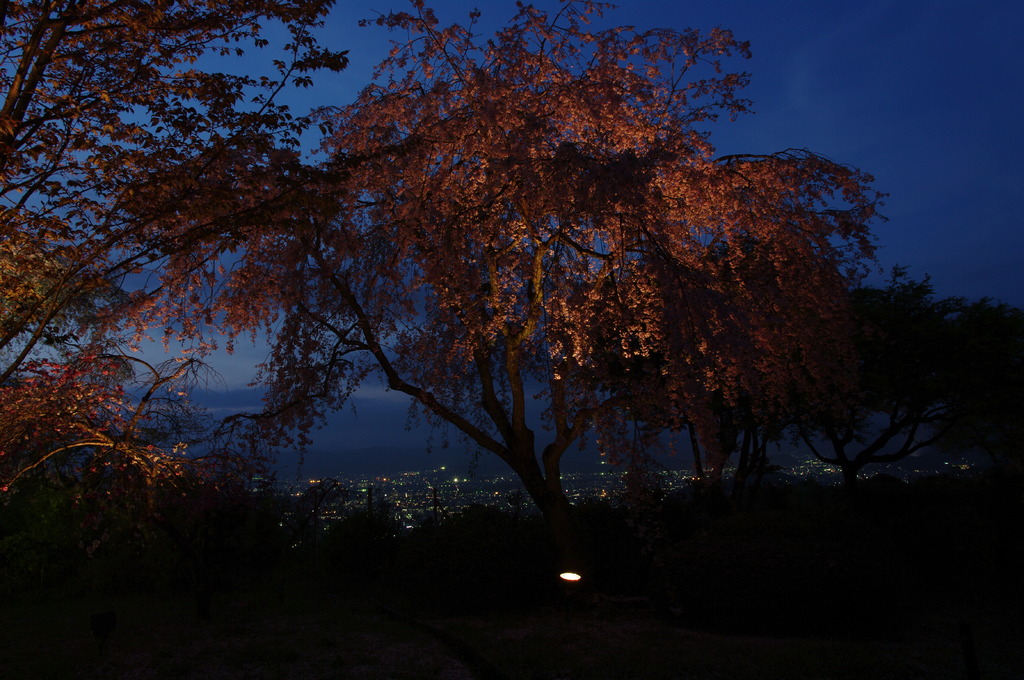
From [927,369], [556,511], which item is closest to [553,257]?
[556,511]

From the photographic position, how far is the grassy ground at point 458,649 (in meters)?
6.93

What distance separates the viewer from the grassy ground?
22.7ft

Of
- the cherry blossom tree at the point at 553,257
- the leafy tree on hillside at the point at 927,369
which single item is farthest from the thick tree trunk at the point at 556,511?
the leafy tree on hillside at the point at 927,369

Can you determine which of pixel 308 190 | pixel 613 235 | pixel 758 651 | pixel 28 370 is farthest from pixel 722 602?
pixel 28 370

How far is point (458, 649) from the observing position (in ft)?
26.3

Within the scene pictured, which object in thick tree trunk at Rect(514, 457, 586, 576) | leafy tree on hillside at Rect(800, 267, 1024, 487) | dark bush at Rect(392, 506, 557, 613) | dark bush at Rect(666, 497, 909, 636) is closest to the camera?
dark bush at Rect(666, 497, 909, 636)

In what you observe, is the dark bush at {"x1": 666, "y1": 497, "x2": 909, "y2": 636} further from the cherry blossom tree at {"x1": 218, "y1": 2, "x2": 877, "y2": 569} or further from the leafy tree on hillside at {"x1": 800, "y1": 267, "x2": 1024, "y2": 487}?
the leafy tree on hillside at {"x1": 800, "y1": 267, "x2": 1024, "y2": 487}

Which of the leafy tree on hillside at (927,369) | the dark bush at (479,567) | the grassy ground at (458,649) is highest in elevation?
the leafy tree on hillside at (927,369)

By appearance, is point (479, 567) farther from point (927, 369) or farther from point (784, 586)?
point (927, 369)

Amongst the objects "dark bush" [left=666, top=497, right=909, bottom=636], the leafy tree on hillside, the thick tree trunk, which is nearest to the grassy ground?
"dark bush" [left=666, top=497, right=909, bottom=636]

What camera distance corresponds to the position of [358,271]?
1009 centimetres

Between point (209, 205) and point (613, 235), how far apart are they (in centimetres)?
524

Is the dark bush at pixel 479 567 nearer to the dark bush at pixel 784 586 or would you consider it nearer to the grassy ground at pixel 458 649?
the grassy ground at pixel 458 649

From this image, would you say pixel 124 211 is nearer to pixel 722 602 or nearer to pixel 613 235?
pixel 613 235
